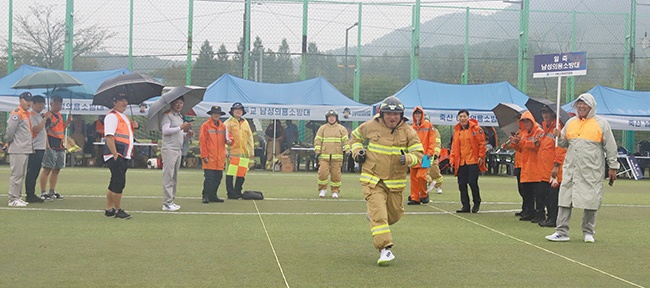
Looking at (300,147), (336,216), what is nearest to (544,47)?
(300,147)

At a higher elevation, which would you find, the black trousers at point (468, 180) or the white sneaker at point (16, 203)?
the black trousers at point (468, 180)

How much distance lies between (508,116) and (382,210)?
676cm

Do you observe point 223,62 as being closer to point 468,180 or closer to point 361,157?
point 468,180

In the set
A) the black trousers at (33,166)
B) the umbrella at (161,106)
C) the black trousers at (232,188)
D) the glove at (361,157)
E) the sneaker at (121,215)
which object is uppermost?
the umbrella at (161,106)

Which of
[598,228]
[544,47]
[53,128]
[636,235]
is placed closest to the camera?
[636,235]

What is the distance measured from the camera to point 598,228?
1248 cm

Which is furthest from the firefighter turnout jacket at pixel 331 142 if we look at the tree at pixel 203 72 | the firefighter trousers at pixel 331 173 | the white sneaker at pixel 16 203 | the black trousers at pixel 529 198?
the tree at pixel 203 72

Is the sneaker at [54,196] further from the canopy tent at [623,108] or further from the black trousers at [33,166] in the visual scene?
the canopy tent at [623,108]

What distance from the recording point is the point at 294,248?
960 centimetres

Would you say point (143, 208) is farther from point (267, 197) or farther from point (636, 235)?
point (636, 235)

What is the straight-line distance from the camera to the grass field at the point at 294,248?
302 inches

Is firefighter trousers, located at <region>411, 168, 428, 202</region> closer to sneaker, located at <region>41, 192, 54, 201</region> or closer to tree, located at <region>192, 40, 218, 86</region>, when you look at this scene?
sneaker, located at <region>41, 192, 54, 201</region>

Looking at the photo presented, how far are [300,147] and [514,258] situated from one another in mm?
20803

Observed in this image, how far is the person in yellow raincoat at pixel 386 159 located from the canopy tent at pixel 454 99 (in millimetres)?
19472
